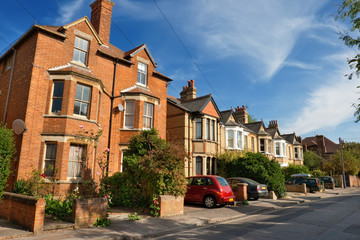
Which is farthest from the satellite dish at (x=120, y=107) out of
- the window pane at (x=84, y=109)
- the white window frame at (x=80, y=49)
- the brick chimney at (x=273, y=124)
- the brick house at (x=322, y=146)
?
the brick house at (x=322, y=146)

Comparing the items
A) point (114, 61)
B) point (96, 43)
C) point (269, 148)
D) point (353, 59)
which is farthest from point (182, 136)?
point (269, 148)

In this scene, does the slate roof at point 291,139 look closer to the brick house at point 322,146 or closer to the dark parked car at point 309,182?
the brick house at point 322,146

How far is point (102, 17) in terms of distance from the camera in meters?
17.7

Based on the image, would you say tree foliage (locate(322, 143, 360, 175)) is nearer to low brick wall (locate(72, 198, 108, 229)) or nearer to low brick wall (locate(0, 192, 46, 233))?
low brick wall (locate(72, 198, 108, 229))

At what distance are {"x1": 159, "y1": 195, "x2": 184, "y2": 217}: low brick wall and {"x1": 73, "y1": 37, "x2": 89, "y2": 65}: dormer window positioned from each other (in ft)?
32.2

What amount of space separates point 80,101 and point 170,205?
24.8 ft

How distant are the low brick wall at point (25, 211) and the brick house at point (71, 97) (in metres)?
2.30

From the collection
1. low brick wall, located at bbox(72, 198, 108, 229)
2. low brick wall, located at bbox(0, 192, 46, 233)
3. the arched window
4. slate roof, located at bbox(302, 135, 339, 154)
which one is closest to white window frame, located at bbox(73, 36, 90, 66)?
low brick wall, located at bbox(0, 192, 46, 233)

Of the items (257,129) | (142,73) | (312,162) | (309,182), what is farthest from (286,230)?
(312,162)

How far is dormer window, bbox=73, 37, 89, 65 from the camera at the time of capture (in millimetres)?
14875

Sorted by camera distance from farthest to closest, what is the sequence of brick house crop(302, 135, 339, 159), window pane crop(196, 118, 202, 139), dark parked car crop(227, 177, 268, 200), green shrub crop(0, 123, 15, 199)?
brick house crop(302, 135, 339, 159) < window pane crop(196, 118, 202, 139) < dark parked car crop(227, 177, 268, 200) < green shrub crop(0, 123, 15, 199)

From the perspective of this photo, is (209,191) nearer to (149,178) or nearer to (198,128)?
(149,178)

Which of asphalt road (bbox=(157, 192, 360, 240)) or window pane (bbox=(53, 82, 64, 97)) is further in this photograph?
window pane (bbox=(53, 82, 64, 97))

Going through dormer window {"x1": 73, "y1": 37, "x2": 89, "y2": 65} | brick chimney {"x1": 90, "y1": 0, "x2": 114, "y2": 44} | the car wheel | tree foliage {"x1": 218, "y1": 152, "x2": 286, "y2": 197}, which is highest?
brick chimney {"x1": 90, "y1": 0, "x2": 114, "y2": 44}
